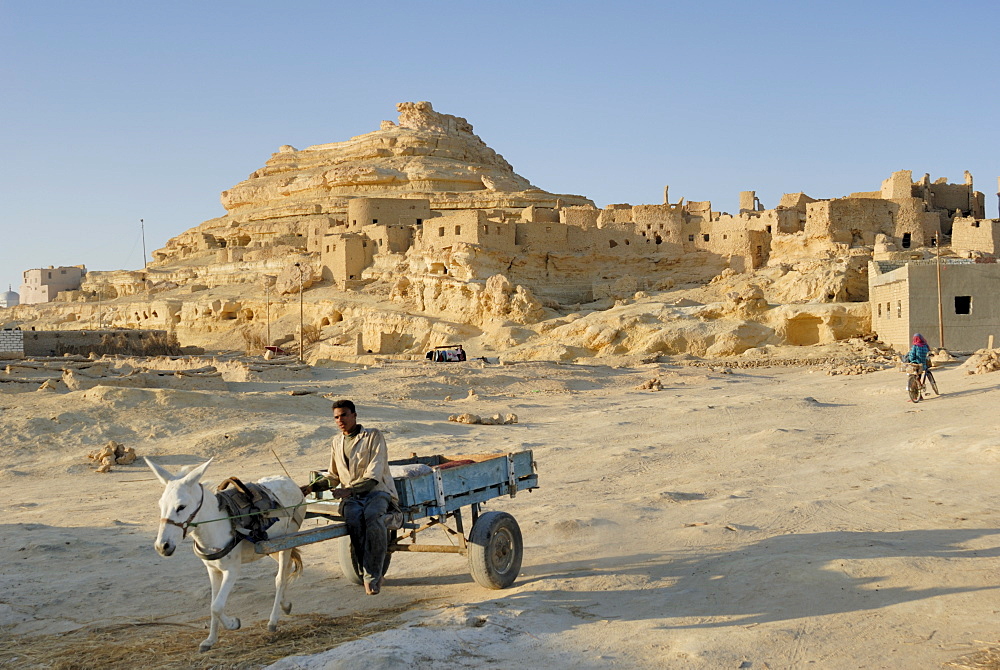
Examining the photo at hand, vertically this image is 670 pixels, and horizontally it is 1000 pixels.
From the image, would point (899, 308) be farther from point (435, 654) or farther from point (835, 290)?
point (435, 654)

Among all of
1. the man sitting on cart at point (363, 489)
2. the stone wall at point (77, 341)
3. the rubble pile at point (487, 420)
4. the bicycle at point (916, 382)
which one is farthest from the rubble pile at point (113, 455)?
the stone wall at point (77, 341)

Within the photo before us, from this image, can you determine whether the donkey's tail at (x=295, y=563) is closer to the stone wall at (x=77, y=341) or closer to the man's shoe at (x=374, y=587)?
the man's shoe at (x=374, y=587)

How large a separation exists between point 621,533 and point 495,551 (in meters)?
1.87

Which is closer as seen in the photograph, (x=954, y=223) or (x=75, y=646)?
(x=75, y=646)

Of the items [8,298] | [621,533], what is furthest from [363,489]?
[8,298]

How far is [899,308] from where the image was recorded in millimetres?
25078

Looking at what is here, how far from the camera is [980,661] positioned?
4.35 meters

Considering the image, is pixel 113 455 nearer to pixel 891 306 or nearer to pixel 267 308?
pixel 891 306

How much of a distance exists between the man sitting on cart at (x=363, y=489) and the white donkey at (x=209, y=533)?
0.43m

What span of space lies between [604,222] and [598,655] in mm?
35692

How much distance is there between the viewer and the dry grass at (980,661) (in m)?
4.29

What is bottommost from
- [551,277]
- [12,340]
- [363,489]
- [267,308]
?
[363,489]

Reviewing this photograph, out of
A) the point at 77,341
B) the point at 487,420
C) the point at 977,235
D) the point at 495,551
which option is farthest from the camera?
the point at 977,235

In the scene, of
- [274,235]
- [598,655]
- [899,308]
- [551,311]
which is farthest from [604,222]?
[598,655]
